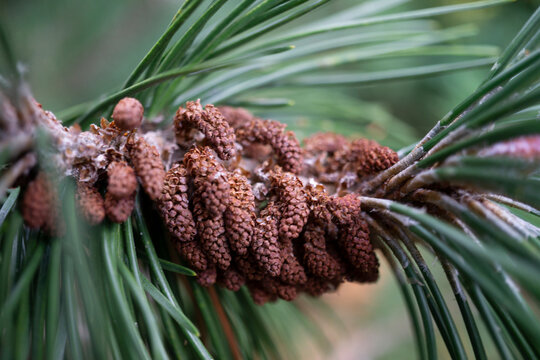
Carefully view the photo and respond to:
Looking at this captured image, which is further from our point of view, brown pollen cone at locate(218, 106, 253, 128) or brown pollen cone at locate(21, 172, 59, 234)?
brown pollen cone at locate(218, 106, 253, 128)

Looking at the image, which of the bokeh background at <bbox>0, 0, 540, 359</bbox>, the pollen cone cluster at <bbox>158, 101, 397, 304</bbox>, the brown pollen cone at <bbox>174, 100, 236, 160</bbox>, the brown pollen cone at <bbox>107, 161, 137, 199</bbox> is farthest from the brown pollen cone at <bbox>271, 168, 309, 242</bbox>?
the bokeh background at <bbox>0, 0, 540, 359</bbox>

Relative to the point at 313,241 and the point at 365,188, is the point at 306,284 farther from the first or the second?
the point at 365,188

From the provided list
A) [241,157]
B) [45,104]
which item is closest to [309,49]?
[241,157]

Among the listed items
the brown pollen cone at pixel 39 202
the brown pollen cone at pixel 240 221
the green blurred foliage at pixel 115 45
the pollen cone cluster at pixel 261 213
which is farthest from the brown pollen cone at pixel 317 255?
the green blurred foliage at pixel 115 45

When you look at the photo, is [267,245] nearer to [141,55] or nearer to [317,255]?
[317,255]

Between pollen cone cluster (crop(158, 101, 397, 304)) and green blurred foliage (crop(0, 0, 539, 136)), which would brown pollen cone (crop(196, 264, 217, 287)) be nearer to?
pollen cone cluster (crop(158, 101, 397, 304))
